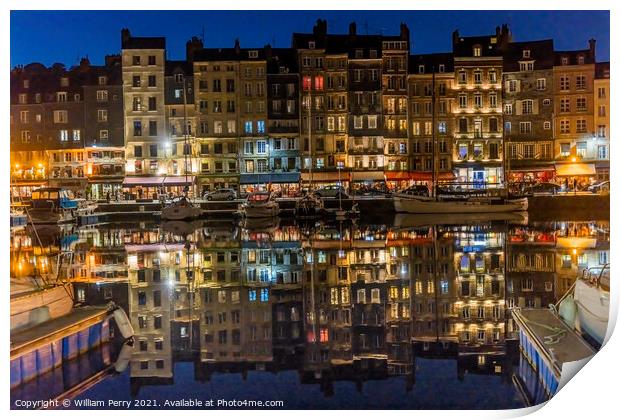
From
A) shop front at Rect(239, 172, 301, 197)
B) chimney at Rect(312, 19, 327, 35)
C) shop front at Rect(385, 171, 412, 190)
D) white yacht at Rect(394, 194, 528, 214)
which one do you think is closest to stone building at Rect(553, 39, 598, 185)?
white yacht at Rect(394, 194, 528, 214)

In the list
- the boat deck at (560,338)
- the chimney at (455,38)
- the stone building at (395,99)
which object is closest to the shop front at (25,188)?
the stone building at (395,99)

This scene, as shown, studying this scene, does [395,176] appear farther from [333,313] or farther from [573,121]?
[333,313]

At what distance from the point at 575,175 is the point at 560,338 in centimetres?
1777

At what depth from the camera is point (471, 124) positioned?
99.3ft

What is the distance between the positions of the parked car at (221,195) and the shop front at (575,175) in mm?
10724

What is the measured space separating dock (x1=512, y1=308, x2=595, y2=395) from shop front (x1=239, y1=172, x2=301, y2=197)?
19.6 meters

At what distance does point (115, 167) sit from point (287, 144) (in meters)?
6.22

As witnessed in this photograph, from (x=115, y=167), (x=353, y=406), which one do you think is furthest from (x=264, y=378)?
(x=115, y=167)

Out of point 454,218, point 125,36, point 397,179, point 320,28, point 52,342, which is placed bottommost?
point 52,342

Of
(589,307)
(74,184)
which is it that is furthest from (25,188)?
(589,307)

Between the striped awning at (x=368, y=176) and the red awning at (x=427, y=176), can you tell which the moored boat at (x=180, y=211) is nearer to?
the striped awning at (x=368, y=176)

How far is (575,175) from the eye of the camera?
906 inches

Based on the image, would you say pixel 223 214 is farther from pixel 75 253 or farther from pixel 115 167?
pixel 75 253

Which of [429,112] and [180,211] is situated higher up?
[429,112]
